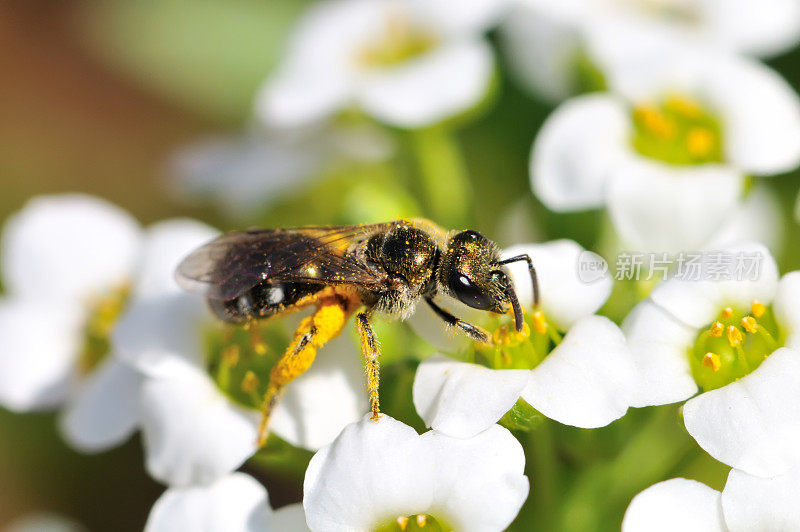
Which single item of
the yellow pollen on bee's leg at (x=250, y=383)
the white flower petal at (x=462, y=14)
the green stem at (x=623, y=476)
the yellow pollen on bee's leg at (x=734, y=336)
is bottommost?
the green stem at (x=623, y=476)

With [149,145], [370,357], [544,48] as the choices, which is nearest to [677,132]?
[544,48]

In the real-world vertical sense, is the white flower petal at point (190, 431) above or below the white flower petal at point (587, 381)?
below

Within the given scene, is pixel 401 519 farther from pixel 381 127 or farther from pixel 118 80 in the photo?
pixel 118 80

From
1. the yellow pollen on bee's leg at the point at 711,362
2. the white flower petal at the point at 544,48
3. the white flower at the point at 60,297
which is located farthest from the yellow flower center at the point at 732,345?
the white flower at the point at 60,297

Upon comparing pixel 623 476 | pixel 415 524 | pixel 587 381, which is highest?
pixel 587 381

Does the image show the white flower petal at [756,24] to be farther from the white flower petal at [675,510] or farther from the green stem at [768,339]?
the white flower petal at [675,510]

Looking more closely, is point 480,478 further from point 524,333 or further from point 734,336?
point 734,336

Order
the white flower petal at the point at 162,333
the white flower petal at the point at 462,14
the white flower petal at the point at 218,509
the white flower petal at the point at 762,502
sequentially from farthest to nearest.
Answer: the white flower petal at the point at 462,14, the white flower petal at the point at 162,333, the white flower petal at the point at 218,509, the white flower petal at the point at 762,502

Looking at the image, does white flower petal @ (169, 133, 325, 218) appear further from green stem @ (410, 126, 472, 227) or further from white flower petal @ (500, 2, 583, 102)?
white flower petal @ (500, 2, 583, 102)

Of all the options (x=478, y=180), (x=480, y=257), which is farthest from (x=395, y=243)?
(x=478, y=180)
